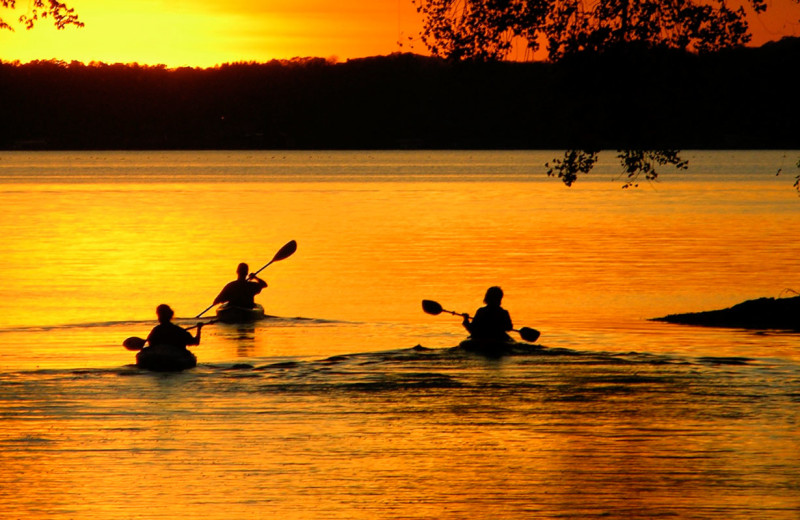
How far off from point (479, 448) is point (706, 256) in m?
39.3

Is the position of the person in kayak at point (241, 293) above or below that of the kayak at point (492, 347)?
above

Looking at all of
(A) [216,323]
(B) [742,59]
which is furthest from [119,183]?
(B) [742,59]

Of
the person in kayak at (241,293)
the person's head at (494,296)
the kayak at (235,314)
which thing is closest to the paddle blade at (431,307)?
the person's head at (494,296)

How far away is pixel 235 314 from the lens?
103 feet

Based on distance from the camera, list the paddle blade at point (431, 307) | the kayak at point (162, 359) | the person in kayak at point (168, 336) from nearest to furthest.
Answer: the kayak at point (162, 359)
the person in kayak at point (168, 336)
the paddle blade at point (431, 307)

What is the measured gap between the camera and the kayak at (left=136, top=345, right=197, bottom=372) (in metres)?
22.4

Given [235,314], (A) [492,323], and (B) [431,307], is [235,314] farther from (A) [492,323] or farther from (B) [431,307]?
(A) [492,323]

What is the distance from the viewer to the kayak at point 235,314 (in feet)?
103

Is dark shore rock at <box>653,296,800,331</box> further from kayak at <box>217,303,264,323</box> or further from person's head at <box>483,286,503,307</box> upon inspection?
kayak at <box>217,303,264,323</box>

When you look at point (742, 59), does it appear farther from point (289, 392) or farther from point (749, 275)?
point (749, 275)

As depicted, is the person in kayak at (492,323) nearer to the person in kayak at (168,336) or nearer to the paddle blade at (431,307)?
the paddle blade at (431,307)

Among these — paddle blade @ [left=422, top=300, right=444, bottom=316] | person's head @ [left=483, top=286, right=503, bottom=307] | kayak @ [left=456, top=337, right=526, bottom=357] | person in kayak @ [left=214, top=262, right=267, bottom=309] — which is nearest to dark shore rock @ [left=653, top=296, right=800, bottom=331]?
paddle blade @ [left=422, top=300, right=444, bottom=316]

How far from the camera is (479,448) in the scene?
1535cm

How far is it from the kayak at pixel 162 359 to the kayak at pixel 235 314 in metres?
8.59
